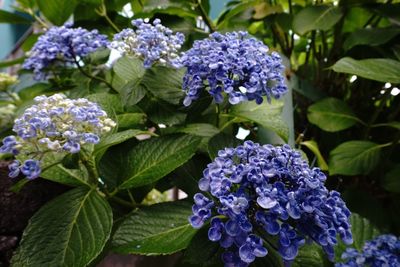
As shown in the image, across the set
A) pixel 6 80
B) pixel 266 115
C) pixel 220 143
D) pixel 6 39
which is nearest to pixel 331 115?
pixel 266 115

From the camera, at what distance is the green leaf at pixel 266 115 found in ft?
2.16

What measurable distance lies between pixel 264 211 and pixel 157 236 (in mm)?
170

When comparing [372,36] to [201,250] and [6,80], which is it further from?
[6,80]

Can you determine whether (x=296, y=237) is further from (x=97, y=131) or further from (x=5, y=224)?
(x=5, y=224)

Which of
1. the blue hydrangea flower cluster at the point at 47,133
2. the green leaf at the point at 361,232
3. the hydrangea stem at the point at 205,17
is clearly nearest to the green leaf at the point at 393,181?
the green leaf at the point at 361,232

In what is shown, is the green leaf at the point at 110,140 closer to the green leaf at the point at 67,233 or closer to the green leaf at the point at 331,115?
the green leaf at the point at 67,233

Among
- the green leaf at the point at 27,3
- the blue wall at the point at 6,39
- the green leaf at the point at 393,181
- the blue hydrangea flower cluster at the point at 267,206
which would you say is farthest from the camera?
the blue wall at the point at 6,39

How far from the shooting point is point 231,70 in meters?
0.56

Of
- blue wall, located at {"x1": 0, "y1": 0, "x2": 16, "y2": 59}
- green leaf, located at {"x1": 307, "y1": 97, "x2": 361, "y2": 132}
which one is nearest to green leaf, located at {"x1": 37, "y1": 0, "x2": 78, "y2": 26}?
green leaf, located at {"x1": 307, "y1": 97, "x2": 361, "y2": 132}

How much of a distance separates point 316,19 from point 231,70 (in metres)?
0.44

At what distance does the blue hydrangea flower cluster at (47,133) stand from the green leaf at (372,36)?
2.08 ft

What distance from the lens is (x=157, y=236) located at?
0.53 m

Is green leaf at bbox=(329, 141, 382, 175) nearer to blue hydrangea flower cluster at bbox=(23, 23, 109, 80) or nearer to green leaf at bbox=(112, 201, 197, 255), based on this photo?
green leaf at bbox=(112, 201, 197, 255)

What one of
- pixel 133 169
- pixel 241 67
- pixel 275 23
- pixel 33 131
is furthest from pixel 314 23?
pixel 33 131
